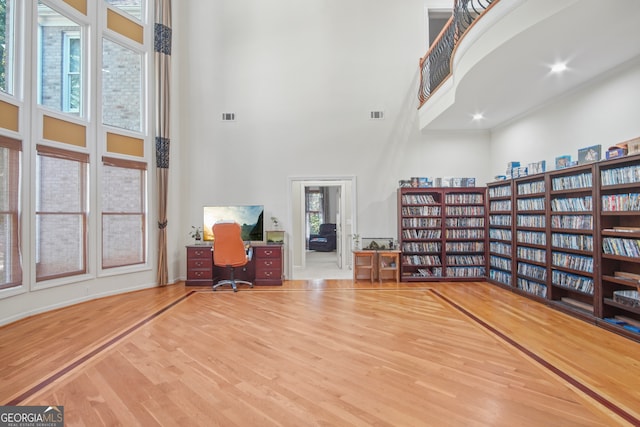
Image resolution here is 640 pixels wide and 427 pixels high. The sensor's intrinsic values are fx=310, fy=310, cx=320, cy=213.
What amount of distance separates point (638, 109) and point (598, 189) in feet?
3.39

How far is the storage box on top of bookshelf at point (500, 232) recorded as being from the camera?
514cm

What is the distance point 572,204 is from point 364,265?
3.36 meters

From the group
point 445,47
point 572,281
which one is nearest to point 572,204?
point 572,281

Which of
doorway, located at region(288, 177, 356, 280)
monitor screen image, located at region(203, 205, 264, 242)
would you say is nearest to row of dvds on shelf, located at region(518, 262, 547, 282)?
doorway, located at region(288, 177, 356, 280)

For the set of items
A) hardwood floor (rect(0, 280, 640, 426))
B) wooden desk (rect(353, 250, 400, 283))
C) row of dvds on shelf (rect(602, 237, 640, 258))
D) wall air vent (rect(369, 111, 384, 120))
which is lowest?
hardwood floor (rect(0, 280, 640, 426))

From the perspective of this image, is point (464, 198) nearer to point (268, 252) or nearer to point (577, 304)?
point (577, 304)

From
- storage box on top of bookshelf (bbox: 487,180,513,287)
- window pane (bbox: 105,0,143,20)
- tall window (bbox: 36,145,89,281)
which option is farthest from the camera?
window pane (bbox: 105,0,143,20)

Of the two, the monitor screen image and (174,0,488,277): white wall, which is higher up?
(174,0,488,277): white wall

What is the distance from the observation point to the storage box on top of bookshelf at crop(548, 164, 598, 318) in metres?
3.65

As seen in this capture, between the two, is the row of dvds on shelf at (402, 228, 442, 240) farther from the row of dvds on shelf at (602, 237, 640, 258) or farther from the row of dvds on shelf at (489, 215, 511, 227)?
the row of dvds on shelf at (602, 237, 640, 258)

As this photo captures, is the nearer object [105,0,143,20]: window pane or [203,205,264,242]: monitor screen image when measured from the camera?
[105,0,143,20]: window pane

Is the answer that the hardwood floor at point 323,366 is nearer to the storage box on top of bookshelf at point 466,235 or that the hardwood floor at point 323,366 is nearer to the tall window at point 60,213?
the tall window at point 60,213

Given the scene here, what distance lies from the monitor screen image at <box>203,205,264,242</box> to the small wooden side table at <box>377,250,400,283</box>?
2314 mm

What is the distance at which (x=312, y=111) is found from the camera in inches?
247
